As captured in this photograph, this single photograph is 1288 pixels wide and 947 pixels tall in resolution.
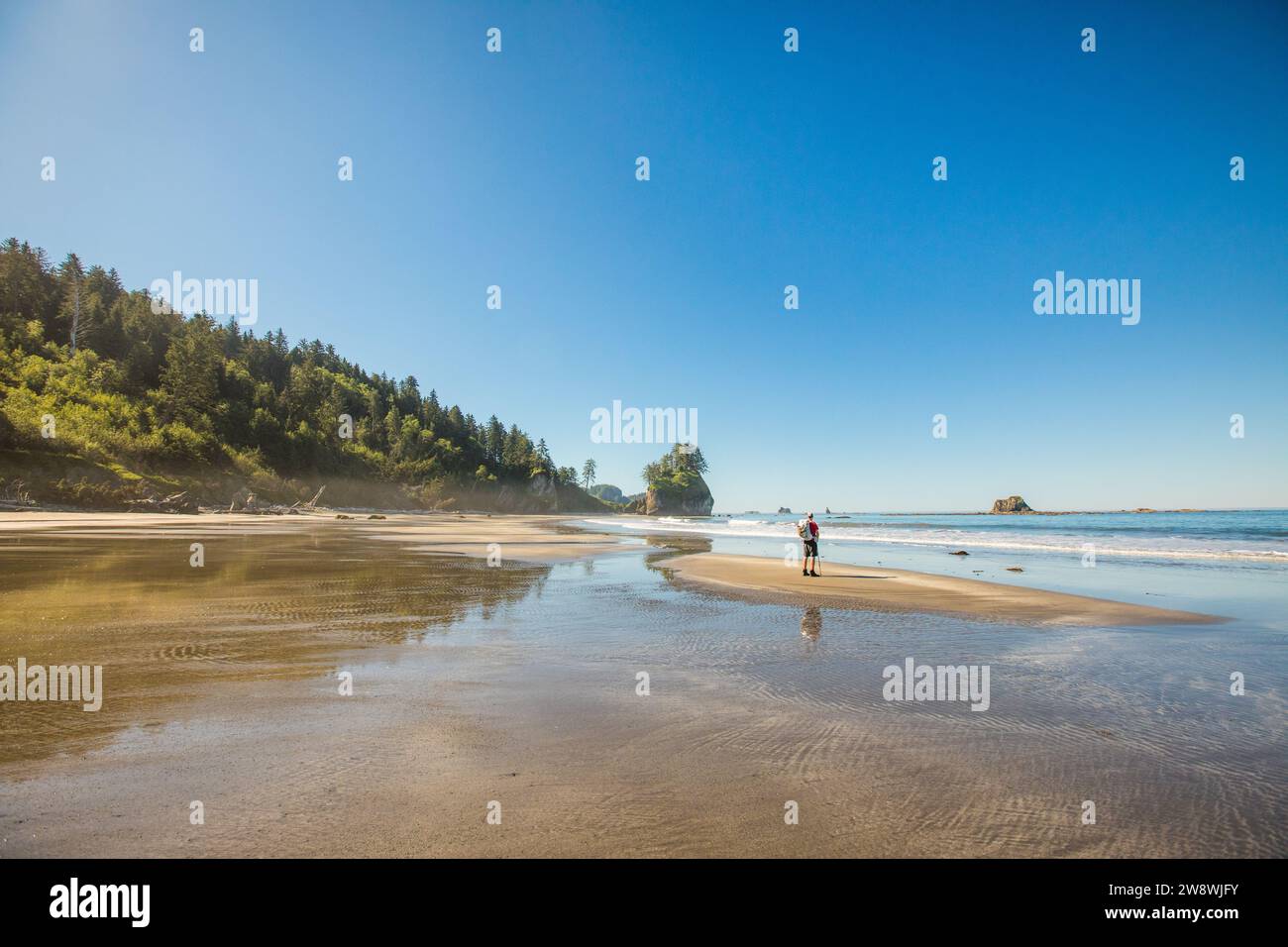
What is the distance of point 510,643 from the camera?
9.77m

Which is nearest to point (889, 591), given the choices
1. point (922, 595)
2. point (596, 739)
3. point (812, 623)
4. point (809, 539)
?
point (922, 595)

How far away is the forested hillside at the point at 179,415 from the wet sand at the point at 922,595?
63.0m

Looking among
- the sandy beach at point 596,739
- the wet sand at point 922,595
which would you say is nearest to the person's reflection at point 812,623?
the sandy beach at point 596,739

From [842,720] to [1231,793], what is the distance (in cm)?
323

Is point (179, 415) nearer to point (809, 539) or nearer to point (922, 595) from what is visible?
point (809, 539)

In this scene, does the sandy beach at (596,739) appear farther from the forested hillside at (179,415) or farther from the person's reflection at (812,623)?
the forested hillside at (179,415)

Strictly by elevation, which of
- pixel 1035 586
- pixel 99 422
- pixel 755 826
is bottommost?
pixel 1035 586

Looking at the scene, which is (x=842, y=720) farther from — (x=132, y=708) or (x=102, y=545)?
(x=102, y=545)

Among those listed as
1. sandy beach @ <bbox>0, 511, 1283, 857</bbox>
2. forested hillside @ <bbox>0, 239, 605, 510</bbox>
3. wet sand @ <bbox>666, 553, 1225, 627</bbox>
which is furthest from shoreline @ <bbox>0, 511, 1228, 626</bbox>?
forested hillside @ <bbox>0, 239, 605, 510</bbox>

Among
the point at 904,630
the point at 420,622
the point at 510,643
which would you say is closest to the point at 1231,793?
the point at 904,630

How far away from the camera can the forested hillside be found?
56.8 metres

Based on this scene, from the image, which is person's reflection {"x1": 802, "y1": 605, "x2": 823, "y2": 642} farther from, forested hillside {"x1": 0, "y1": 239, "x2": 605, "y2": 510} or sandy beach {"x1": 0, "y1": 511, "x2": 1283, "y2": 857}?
forested hillside {"x1": 0, "y1": 239, "x2": 605, "y2": 510}

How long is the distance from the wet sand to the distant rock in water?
17530 centimetres

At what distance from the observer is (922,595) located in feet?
54.9
